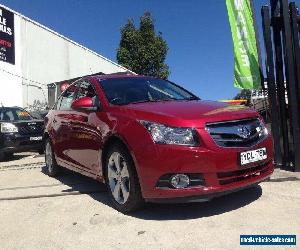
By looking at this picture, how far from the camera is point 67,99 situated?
6.73 metres

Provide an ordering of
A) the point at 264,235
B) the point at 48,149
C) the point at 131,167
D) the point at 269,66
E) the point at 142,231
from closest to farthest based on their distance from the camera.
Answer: the point at 264,235 → the point at 142,231 → the point at 131,167 → the point at 269,66 → the point at 48,149

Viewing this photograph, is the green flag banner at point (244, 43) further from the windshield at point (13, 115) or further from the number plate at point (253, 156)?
the windshield at point (13, 115)

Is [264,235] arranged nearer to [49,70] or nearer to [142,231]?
[142,231]

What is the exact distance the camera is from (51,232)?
4215mm

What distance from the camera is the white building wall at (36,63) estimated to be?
2412 cm

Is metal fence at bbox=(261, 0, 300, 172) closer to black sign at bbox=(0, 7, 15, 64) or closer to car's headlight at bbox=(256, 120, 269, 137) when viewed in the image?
car's headlight at bbox=(256, 120, 269, 137)

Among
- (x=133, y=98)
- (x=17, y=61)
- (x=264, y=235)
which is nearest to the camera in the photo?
(x=264, y=235)

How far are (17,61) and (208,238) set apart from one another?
2263 cm

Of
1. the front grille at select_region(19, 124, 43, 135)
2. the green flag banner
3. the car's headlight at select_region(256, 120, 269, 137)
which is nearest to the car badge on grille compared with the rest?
the car's headlight at select_region(256, 120, 269, 137)

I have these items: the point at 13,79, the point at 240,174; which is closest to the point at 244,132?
the point at 240,174

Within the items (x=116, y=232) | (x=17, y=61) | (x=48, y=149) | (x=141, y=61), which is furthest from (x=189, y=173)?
(x=141, y=61)

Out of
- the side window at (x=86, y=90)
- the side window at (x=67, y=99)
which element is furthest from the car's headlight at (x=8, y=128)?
the side window at (x=86, y=90)

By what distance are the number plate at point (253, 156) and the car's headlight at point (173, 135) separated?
52 cm

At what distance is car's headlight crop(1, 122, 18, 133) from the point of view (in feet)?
34.2
